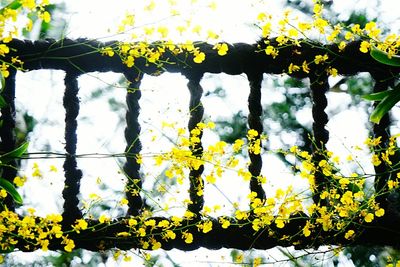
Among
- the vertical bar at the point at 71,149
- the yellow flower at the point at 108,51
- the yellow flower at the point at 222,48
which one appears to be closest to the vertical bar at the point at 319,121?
the yellow flower at the point at 222,48

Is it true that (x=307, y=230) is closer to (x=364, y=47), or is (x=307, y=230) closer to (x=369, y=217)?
(x=369, y=217)

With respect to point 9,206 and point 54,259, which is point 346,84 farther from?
point 9,206

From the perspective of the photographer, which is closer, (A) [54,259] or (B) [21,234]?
(B) [21,234]

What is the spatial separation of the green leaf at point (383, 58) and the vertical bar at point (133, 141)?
609 mm

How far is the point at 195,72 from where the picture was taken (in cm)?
134

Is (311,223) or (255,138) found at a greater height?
(255,138)

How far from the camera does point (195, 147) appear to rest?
1.36 metres

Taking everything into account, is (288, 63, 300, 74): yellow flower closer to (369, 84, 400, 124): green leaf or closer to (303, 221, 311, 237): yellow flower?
(369, 84, 400, 124): green leaf

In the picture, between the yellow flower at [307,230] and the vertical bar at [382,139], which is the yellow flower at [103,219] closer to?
the yellow flower at [307,230]

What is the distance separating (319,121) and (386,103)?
7.7 inches

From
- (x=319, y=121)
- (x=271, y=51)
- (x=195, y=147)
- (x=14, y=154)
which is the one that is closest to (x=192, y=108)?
(x=195, y=147)

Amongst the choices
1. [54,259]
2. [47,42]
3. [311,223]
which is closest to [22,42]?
[47,42]

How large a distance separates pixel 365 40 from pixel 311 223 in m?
0.52

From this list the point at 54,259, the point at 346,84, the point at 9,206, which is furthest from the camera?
the point at 346,84
